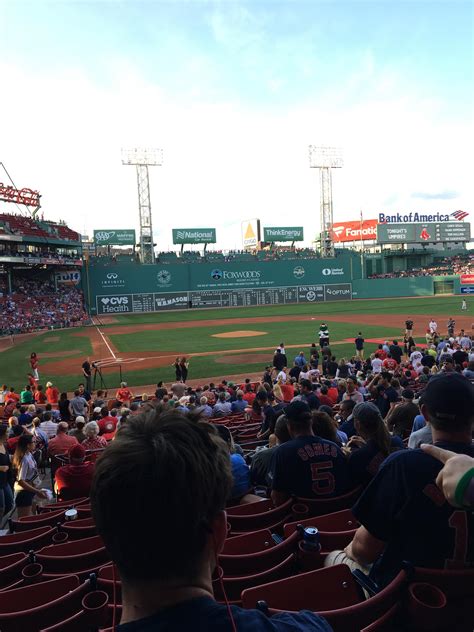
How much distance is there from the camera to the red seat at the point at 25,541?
4461 mm

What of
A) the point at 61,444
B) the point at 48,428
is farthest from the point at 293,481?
the point at 48,428

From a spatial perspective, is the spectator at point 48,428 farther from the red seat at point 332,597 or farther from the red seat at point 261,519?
the red seat at point 332,597

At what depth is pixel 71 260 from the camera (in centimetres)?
5884

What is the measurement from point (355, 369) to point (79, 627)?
53.7 feet

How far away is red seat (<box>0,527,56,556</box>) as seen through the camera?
4.46 metres

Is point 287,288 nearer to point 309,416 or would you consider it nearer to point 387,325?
point 387,325

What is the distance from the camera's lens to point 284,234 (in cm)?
8275

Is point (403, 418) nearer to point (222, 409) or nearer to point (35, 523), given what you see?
point (35, 523)

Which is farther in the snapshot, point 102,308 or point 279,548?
point 102,308

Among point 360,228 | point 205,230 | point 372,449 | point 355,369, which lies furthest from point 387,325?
point 360,228

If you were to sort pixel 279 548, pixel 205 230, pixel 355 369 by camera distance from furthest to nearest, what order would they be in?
pixel 205 230 < pixel 355 369 < pixel 279 548

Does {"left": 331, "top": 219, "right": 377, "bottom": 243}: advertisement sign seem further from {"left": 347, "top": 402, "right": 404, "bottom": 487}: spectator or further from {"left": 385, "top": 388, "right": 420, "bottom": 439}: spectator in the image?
{"left": 347, "top": 402, "right": 404, "bottom": 487}: spectator

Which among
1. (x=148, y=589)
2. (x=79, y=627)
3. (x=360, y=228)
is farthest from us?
(x=360, y=228)

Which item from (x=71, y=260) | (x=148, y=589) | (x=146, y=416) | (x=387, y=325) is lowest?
(x=387, y=325)
